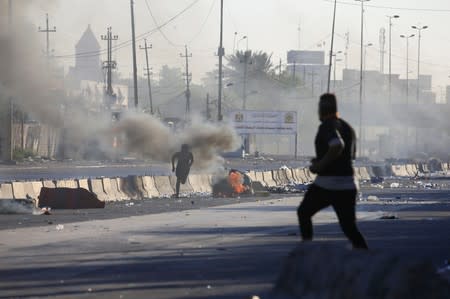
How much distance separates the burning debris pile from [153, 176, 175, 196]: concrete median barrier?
1.71 metres

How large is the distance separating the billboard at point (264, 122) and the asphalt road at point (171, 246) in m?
56.6

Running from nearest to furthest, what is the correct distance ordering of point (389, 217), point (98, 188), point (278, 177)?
1. point (389, 217)
2. point (98, 188)
3. point (278, 177)

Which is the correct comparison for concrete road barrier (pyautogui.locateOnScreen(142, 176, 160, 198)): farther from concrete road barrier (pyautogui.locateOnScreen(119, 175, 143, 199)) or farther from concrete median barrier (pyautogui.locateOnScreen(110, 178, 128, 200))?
concrete median barrier (pyautogui.locateOnScreen(110, 178, 128, 200))

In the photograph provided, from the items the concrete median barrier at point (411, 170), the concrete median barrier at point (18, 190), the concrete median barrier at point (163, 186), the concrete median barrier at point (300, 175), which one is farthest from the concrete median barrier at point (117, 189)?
the concrete median barrier at point (411, 170)

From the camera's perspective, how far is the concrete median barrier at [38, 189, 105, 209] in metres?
31.0

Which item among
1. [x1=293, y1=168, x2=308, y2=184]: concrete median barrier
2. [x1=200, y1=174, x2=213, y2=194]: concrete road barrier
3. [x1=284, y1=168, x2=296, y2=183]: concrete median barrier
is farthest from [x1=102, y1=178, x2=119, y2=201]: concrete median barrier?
[x1=293, y1=168, x2=308, y2=184]: concrete median barrier

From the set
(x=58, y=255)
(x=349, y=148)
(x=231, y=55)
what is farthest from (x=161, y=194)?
(x=231, y=55)

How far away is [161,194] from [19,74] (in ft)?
26.5

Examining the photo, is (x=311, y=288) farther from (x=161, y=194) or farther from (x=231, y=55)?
(x=231, y=55)

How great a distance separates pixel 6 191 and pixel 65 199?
2223 mm

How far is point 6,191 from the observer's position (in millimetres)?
32438

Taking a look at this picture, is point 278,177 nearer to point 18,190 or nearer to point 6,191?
point 18,190

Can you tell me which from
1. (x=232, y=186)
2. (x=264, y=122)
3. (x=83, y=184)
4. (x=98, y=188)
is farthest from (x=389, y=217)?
(x=264, y=122)

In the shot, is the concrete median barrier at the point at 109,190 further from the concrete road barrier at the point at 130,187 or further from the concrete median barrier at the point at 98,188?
the concrete road barrier at the point at 130,187
